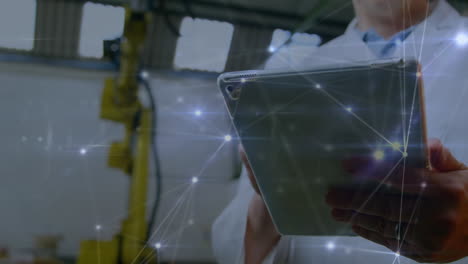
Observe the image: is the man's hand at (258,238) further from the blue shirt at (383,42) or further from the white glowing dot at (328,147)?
the blue shirt at (383,42)

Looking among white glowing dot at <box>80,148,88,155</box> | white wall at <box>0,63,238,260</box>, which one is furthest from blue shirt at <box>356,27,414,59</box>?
white glowing dot at <box>80,148,88,155</box>

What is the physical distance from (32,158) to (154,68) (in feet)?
1.27

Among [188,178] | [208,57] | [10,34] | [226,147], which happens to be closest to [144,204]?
[188,178]

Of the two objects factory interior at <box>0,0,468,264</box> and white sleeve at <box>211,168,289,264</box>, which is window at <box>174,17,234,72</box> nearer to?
factory interior at <box>0,0,468,264</box>

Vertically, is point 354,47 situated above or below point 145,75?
above

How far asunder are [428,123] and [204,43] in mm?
493

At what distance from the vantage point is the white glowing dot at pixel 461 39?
1.52ft

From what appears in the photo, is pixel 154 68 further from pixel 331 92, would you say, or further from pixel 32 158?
pixel 331 92

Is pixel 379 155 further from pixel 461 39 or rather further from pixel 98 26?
pixel 98 26

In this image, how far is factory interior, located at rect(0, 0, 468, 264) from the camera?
73 centimetres

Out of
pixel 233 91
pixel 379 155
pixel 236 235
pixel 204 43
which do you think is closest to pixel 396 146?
pixel 379 155

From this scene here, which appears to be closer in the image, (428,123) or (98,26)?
(428,123)

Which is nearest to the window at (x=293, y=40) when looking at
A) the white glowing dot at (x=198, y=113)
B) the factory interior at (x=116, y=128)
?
the factory interior at (x=116, y=128)

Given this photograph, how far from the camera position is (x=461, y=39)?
471mm
